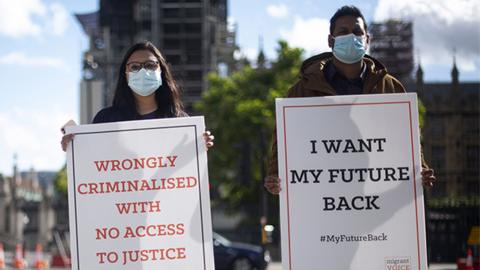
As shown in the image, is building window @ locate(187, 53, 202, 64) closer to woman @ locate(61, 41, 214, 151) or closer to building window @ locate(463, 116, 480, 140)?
building window @ locate(463, 116, 480, 140)

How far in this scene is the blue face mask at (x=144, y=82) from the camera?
5766 millimetres

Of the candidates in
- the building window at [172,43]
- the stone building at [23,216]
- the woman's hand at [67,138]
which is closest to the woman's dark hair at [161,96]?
the woman's hand at [67,138]

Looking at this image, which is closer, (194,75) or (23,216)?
(194,75)

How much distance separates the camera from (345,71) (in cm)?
573

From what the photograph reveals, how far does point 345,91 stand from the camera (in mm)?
5754

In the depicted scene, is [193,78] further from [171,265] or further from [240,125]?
[171,265]

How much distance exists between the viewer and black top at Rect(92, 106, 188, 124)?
5.91 meters

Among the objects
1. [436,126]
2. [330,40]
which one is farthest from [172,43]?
[330,40]

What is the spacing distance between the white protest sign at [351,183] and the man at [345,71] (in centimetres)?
12

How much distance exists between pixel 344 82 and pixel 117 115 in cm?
147

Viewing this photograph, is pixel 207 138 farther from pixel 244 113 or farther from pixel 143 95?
pixel 244 113

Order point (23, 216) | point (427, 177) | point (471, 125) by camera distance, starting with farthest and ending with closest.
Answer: point (23, 216)
point (471, 125)
point (427, 177)

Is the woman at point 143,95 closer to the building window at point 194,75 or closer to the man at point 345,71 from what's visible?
the man at point 345,71

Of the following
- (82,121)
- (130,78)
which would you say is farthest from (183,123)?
→ (82,121)
